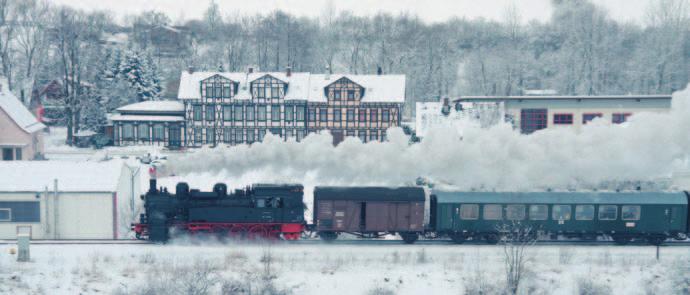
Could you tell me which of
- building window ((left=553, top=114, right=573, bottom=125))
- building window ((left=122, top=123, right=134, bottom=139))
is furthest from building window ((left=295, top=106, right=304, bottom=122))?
building window ((left=553, top=114, right=573, bottom=125))

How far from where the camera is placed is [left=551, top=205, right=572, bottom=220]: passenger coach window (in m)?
28.0

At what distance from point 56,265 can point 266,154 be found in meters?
11.0

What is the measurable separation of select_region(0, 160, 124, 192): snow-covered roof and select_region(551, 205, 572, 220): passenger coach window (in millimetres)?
19857

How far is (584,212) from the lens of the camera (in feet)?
92.1

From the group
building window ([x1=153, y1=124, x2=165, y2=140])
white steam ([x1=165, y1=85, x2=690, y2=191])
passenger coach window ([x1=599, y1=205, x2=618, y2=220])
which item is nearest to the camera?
passenger coach window ([x1=599, y1=205, x2=618, y2=220])

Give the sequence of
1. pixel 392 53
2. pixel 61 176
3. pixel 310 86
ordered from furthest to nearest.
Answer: pixel 392 53, pixel 310 86, pixel 61 176

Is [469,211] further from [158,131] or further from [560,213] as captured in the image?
[158,131]

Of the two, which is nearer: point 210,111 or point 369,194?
point 369,194

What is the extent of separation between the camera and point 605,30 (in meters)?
88.2

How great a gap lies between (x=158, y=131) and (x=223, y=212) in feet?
125

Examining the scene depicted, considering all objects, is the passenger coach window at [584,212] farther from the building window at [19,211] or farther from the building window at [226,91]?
the building window at [226,91]

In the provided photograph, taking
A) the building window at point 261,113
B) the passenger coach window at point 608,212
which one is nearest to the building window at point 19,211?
the passenger coach window at point 608,212

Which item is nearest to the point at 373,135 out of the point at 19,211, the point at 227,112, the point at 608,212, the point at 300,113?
the point at 300,113

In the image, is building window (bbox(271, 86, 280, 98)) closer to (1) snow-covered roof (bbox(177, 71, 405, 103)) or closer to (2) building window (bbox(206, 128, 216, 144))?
(1) snow-covered roof (bbox(177, 71, 405, 103))
